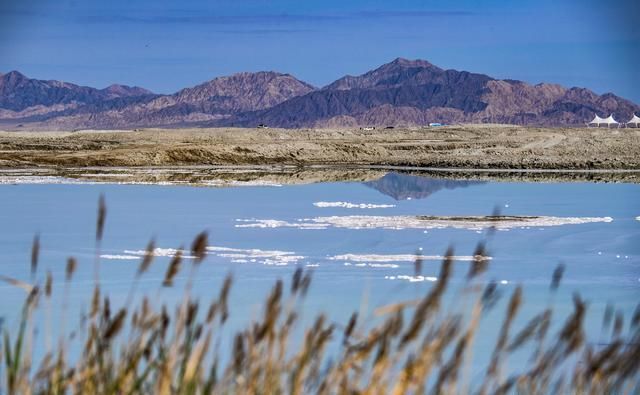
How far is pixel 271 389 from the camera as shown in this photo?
134 inches

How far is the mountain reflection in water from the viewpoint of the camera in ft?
73.8

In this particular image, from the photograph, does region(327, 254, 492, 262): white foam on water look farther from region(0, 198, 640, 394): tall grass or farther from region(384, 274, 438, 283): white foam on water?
region(0, 198, 640, 394): tall grass

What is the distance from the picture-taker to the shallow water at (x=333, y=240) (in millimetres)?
9305

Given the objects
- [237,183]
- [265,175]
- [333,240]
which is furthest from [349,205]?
[265,175]

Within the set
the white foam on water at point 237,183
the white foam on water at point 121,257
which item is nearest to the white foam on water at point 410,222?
the white foam on water at point 121,257

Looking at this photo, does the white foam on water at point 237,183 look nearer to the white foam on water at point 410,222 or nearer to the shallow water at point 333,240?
the shallow water at point 333,240

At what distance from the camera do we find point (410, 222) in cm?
1602

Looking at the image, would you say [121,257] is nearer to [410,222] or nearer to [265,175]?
[410,222]

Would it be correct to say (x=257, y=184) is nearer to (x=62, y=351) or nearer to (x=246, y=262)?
(x=246, y=262)

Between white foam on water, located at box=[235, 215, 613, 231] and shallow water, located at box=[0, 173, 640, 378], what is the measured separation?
0.06 m

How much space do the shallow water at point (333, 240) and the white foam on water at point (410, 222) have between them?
0.21 ft

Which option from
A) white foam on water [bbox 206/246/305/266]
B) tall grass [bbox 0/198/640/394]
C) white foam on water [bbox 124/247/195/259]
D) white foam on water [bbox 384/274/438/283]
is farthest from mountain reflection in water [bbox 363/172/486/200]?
tall grass [bbox 0/198/640/394]

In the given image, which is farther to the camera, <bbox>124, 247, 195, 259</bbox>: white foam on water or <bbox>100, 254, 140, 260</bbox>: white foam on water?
<bbox>124, 247, 195, 259</bbox>: white foam on water

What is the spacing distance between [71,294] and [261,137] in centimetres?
5433
